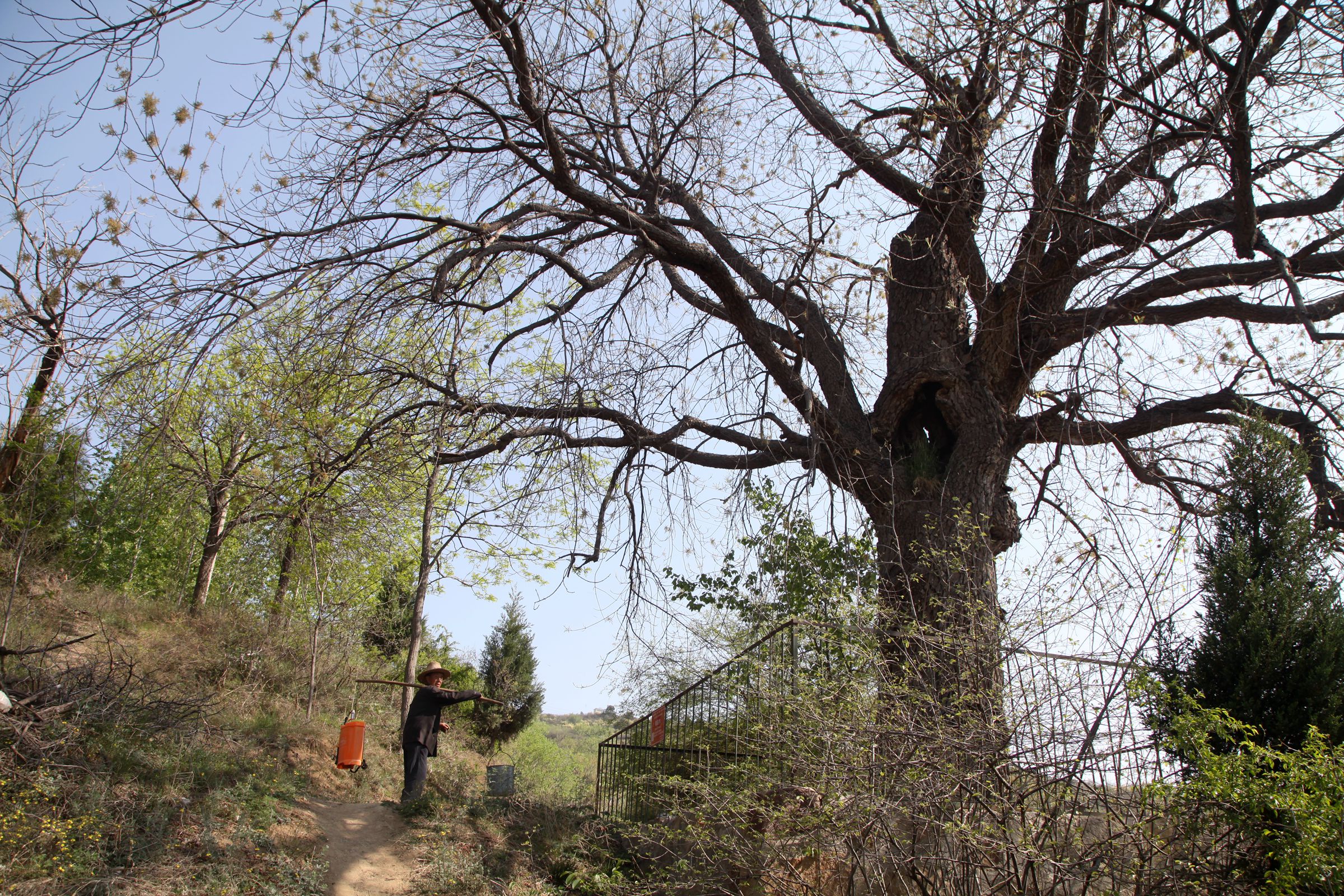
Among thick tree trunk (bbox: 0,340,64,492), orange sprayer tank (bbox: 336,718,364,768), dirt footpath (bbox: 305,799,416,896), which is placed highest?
thick tree trunk (bbox: 0,340,64,492)

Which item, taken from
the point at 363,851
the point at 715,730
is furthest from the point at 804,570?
the point at 363,851

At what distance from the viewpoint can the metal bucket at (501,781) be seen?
10750 mm

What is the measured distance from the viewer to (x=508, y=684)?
19.9 meters

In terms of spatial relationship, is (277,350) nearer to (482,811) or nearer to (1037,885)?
(1037,885)

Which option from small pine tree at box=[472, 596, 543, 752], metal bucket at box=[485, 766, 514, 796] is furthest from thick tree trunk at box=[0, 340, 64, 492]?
small pine tree at box=[472, 596, 543, 752]

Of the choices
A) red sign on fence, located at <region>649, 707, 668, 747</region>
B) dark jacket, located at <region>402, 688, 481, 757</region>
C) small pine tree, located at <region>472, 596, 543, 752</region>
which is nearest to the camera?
red sign on fence, located at <region>649, 707, 668, 747</region>

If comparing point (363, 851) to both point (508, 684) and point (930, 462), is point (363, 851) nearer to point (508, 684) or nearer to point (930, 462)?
point (930, 462)

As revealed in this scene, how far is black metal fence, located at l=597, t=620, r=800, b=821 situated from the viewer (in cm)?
533

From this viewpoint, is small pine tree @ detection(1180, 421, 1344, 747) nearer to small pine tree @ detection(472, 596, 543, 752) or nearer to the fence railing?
the fence railing

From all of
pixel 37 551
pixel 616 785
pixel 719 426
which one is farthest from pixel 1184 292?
pixel 37 551

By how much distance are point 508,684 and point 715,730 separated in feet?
46.5

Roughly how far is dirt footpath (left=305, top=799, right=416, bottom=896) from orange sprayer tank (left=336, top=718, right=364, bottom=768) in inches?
37.2

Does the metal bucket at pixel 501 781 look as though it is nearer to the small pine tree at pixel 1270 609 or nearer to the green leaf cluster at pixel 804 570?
the green leaf cluster at pixel 804 570

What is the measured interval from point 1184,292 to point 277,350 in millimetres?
7708
